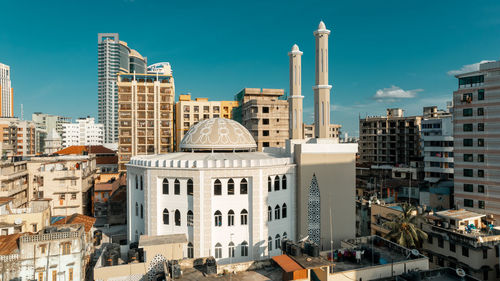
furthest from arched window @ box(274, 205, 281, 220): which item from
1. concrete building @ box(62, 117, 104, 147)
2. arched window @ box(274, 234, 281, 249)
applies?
concrete building @ box(62, 117, 104, 147)

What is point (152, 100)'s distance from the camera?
7150cm

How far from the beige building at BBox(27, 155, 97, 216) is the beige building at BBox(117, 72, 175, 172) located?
17.6 metres

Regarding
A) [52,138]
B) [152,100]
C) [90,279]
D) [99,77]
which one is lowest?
[90,279]

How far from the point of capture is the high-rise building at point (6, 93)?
17219 centimetres

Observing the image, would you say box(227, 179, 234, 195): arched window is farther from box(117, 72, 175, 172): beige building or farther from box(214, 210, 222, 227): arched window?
box(117, 72, 175, 172): beige building

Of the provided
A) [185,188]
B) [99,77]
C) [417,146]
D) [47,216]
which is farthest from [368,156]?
[99,77]

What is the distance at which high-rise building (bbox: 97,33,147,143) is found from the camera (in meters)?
169

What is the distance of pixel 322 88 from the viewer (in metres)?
34.5

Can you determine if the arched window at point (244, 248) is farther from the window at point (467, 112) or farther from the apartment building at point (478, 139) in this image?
the window at point (467, 112)

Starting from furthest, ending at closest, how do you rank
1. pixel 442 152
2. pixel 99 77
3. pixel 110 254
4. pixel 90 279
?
1. pixel 99 77
2. pixel 442 152
3. pixel 90 279
4. pixel 110 254

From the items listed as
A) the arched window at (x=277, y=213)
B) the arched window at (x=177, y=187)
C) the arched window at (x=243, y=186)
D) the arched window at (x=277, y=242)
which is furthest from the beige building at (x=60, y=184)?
the arched window at (x=277, y=242)

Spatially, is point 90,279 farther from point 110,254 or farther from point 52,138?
point 52,138

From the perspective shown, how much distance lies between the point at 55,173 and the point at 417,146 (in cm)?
7818

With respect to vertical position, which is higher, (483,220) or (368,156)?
(368,156)
